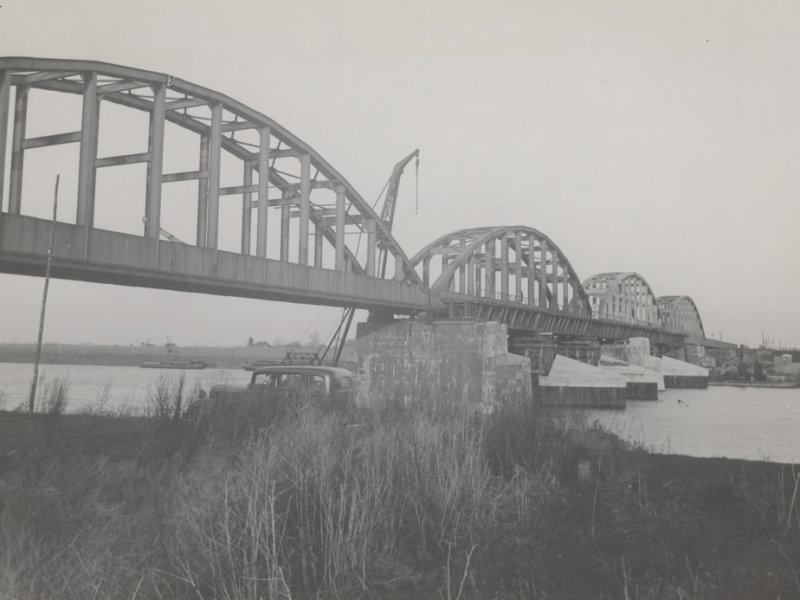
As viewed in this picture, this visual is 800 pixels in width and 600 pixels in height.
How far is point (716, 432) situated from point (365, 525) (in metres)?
33.4

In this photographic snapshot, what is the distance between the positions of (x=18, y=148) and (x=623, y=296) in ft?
293

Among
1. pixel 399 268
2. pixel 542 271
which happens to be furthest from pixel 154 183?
pixel 542 271

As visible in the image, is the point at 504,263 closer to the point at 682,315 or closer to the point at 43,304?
the point at 43,304

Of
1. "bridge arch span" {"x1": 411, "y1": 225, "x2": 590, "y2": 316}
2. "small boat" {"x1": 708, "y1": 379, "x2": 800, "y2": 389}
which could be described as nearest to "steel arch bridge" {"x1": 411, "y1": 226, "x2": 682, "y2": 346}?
"bridge arch span" {"x1": 411, "y1": 225, "x2": 590, "y2": 316}

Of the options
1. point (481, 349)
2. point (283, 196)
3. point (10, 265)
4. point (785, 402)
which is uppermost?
point (283, 196)

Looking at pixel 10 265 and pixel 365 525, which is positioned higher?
pixel 10 265

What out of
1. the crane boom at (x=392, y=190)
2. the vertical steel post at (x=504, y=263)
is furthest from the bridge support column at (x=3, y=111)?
the vertical steel post at (x=504, y=263)

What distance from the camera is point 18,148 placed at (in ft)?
57.9

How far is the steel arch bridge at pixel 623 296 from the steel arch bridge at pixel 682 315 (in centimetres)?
1553

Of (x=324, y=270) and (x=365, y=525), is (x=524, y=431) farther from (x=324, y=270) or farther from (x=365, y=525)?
(x=324, y=270)

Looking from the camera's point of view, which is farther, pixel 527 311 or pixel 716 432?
pixel 527 311

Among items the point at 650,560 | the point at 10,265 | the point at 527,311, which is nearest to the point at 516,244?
the point at 527,311

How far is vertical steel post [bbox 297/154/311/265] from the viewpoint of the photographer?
26511mm

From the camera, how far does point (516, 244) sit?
54.5m
